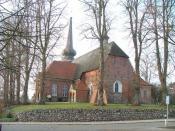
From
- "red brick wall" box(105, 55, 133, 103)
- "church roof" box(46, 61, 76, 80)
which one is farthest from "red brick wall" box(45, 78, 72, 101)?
"red brick wall" box(105, 55, 133, 103)

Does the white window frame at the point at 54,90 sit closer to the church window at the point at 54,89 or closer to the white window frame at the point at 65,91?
the church window at the point at 54,89

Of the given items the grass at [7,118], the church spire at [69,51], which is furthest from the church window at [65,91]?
the grass at [7,118]

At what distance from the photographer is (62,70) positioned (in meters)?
72.2

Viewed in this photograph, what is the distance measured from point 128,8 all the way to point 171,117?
Answer: 13.7 m

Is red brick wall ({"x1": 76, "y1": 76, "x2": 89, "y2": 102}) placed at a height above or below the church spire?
below

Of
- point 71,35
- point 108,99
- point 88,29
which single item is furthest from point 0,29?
point 71,35

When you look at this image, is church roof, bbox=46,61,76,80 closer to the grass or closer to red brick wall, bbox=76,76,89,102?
red brick wall, bbox=76,76,89,102

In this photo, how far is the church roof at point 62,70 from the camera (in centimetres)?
7078

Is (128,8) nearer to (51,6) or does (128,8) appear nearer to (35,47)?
(51,6)

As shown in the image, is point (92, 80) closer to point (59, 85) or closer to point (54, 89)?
point (59, 85)

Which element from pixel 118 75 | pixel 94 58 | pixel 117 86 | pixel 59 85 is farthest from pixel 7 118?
pixel 59 85

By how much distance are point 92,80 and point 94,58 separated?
16.7 ft

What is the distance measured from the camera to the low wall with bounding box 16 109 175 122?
1470 inches

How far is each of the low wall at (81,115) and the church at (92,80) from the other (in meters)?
15.5
